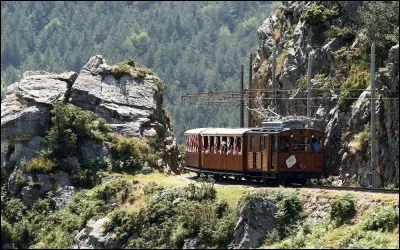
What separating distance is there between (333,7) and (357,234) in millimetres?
33228

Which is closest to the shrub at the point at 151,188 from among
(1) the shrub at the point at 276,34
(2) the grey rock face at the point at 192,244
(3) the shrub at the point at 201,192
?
(3) the shrub at the point at 201,192

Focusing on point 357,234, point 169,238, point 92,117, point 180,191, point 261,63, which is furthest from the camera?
point 261,63

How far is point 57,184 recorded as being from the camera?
63.2 metres

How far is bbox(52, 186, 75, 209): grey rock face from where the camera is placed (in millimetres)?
61406

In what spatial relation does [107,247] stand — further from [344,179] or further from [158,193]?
[344,179]

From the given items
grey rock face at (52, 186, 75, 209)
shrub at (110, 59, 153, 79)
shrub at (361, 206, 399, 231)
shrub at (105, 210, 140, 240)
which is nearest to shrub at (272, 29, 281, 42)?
shrub at (110, 59, 153, 79)

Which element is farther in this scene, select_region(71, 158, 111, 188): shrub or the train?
select_region(71, 158, 111, 188): shrub

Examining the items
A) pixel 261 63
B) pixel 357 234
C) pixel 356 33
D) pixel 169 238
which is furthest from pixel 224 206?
pixel 261 63

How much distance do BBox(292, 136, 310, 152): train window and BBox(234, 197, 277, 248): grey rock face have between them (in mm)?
9072

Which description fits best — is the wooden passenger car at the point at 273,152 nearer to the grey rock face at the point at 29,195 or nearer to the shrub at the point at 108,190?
the shrub at the point at 108,190

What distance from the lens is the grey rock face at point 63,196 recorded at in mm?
61406

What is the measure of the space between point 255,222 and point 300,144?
1049cm

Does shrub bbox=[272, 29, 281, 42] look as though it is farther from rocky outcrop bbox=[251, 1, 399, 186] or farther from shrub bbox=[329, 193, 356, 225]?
shrub bbox=[329, 193, 356, 225]

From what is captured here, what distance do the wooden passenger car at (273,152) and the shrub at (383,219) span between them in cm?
1186
